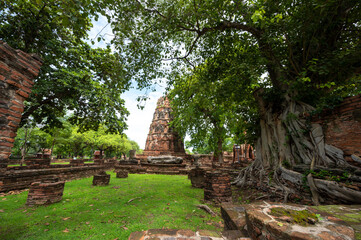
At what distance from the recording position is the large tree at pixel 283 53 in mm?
4508

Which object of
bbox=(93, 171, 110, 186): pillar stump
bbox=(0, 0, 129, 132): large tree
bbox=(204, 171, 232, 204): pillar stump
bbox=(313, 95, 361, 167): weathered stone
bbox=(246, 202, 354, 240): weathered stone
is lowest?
bbox=(93, 171, 110, 186): pillar stump

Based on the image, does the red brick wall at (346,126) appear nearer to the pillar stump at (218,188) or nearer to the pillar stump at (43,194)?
the pillar stump at (218,188)

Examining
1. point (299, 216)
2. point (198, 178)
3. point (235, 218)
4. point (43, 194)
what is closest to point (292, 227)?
point (299, 216)

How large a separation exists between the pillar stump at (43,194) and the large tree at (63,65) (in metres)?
3.06

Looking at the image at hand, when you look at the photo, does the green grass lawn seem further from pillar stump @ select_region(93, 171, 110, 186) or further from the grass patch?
pillar stump @ select_region(93, 171, 110, 186)

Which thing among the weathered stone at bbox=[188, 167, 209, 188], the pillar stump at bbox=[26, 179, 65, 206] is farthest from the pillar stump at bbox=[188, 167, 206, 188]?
the pillar stump at bbox=[26, 179, 65, 206]

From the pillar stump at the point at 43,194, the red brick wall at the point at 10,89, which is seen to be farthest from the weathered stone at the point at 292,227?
the pillar stump at the point at 43,194

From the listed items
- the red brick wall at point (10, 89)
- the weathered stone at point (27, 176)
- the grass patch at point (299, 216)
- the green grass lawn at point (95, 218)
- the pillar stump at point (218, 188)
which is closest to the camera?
the grass patch at point (299, 216)

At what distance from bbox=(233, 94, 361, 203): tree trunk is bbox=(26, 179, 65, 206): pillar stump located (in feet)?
23.5

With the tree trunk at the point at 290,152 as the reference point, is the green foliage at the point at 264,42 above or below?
above

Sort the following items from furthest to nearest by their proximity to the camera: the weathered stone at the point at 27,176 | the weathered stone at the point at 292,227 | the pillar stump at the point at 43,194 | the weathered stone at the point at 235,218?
1. the weathered stone at the point at 27,176
2. the pillar stump at the point at 43,194
3. the weathered stone at the point at 235,218
4. the weathered stone at the point at 292,227

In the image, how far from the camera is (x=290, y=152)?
5504 millimetres

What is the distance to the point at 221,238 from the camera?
82.0 inches

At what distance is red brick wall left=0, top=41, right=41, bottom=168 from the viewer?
110 inches
